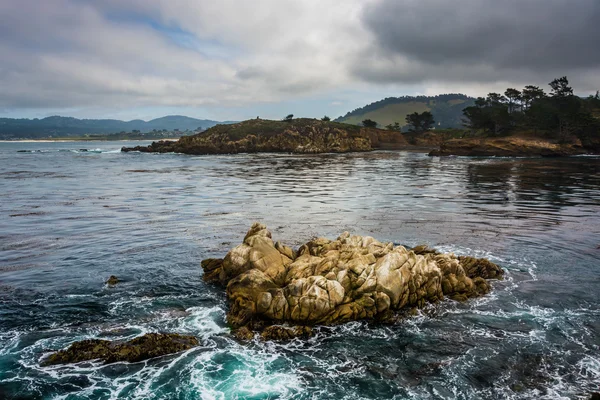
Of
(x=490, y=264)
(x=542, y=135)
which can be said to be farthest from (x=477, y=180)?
(x=542, y=135)

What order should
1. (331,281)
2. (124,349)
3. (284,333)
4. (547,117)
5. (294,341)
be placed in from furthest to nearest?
(547,117) < (331,281) < (284,333) < (294,341) < (124,349)

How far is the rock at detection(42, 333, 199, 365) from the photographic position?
18141 mm

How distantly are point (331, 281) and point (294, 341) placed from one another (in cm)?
415

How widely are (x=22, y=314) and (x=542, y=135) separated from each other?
6630 inches

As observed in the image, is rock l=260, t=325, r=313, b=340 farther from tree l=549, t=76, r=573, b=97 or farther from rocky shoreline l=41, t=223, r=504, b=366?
tree l=549, t=76, r=573, b=97

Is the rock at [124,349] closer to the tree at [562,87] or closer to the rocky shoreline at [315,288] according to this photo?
the rocky shoreline at [315,288]

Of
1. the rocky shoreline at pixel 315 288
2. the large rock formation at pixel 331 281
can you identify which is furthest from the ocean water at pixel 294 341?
the large rock formation at pixel 331 281

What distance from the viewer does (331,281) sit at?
891 inches

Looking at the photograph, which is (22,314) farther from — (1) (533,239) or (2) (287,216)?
(1) (533,239)

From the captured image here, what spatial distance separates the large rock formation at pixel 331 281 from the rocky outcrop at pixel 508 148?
133841mm

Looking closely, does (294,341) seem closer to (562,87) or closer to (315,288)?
(315,288)

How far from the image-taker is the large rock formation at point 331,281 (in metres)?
21.8

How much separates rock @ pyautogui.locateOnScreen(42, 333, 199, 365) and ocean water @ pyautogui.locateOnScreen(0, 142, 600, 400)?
0.53m

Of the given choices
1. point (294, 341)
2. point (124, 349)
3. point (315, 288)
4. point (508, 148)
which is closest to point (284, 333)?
point (294, 341)
